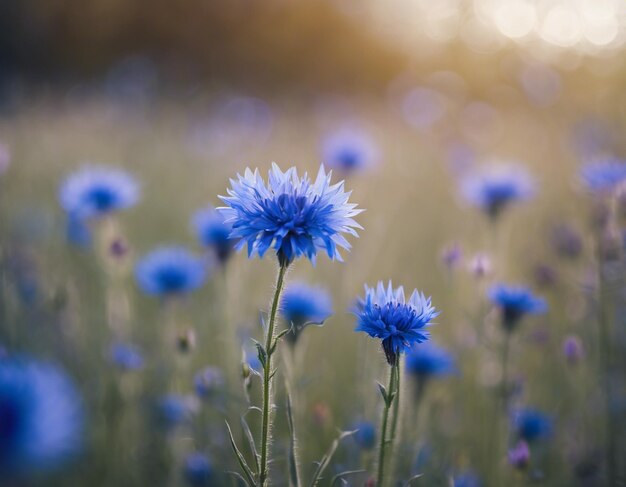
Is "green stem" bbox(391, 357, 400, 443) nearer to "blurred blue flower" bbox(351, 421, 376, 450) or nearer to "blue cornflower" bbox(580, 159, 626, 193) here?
"blurred blue flower" bbox(351, 421, 376, 450)

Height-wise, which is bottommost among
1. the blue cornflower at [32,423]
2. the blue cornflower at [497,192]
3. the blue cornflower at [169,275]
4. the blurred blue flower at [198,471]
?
the blurred blue flower at [198,471]

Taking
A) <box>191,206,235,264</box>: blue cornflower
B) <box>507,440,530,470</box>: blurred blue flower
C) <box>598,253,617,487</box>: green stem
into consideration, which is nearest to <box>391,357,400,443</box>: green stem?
<box>507,440,530,470</box>: blurred blue flower

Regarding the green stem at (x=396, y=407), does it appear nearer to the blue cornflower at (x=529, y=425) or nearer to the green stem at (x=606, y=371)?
the blue cornflower at (x=529, y=425)

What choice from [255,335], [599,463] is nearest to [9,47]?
[255,335]

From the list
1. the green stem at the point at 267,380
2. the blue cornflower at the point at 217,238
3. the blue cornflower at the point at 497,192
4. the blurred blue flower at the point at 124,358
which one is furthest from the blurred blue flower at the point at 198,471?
the blue cornflower at the point at 497,192

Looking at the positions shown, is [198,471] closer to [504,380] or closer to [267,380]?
[267,380]

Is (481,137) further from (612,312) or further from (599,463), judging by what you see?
(599,463)

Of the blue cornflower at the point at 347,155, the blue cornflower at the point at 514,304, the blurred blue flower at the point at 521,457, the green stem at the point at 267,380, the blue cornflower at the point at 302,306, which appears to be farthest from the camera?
the blue cornflower at the point at 347,155
